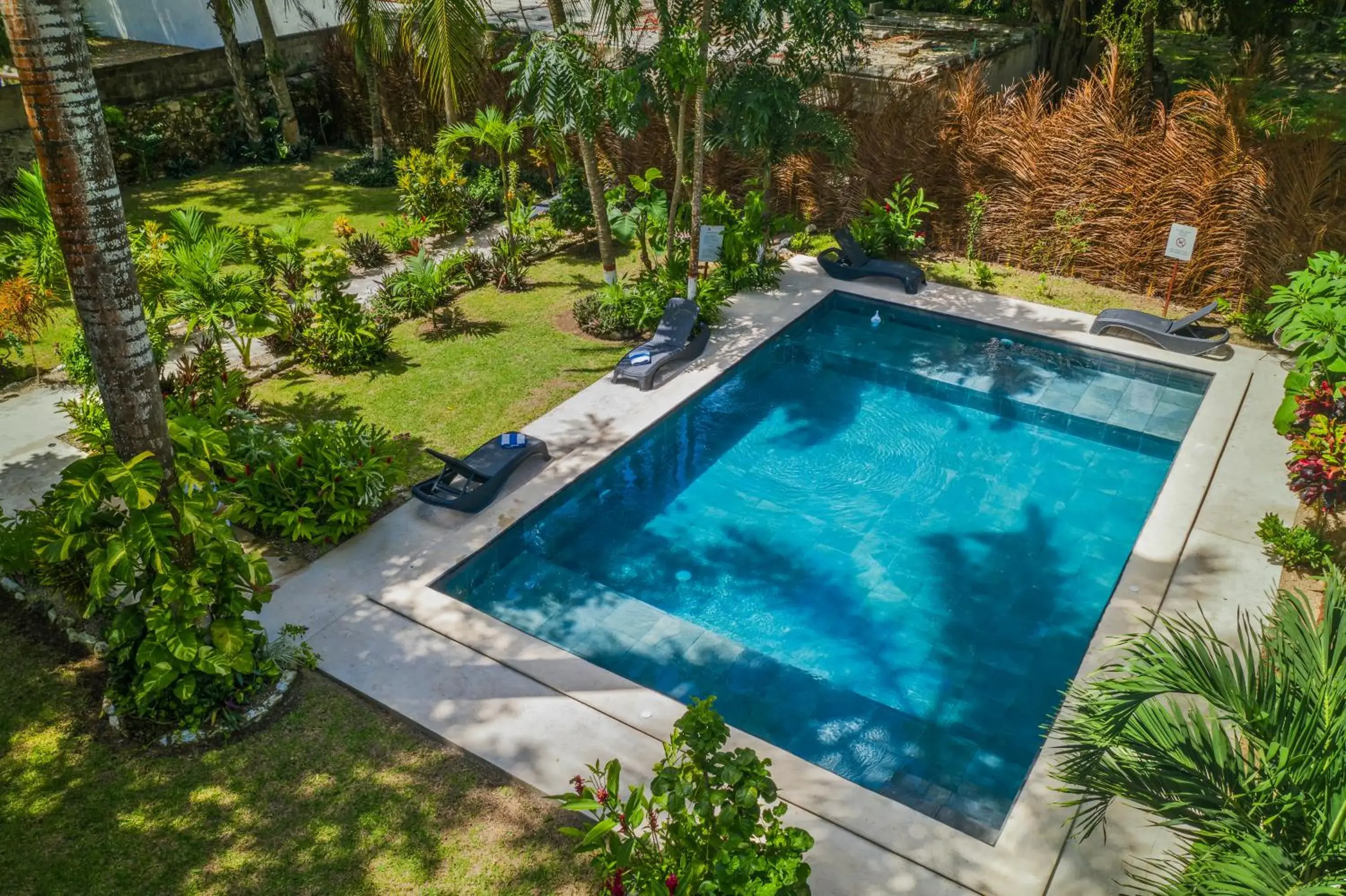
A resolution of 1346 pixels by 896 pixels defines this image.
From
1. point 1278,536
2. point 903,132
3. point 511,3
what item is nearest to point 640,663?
point 1278,536

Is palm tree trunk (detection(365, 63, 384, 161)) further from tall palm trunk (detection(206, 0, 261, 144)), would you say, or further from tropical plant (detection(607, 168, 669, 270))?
tropical plant (detection(607, 168, 669, 270))

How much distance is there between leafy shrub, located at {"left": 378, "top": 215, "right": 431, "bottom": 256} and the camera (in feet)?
50.5

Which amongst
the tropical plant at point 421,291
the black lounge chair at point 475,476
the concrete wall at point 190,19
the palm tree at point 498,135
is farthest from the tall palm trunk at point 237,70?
the black lounge chair at point 475,476

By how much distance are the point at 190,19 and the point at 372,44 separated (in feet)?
29.3

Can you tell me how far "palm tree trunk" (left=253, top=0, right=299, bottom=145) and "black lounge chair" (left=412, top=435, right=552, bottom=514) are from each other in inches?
522

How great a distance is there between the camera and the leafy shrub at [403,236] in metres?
15.4

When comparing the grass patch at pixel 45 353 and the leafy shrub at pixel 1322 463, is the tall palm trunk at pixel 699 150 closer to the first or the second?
the leafy shrub at pixel 1322 463

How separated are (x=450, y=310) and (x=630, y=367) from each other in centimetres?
328

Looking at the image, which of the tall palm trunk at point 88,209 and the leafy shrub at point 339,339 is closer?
the tall palm trunk at point 88,209

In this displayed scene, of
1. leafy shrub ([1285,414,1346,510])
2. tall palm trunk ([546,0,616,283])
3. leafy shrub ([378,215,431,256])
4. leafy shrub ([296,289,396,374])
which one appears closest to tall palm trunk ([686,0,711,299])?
tall palm trunk ([546,0,616,283])

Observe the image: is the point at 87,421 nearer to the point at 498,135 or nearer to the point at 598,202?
the point at 498,135

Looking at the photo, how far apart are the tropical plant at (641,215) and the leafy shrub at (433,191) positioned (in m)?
2.61

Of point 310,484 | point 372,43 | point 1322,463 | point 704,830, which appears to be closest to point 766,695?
point 704,830

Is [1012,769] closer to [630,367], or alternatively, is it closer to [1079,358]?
[630,367]
